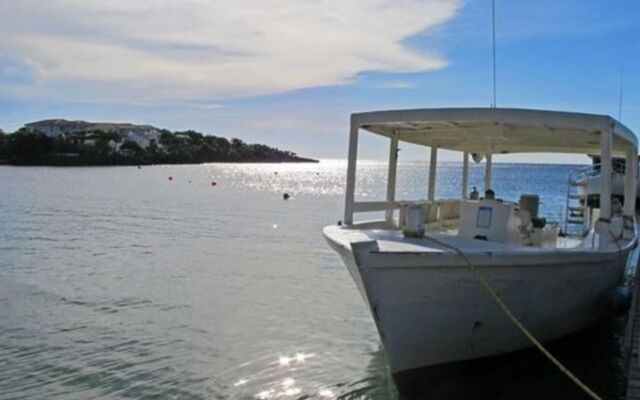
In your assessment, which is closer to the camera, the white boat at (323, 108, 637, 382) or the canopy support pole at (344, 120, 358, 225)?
the white boat at (323, 108, 637, 382)

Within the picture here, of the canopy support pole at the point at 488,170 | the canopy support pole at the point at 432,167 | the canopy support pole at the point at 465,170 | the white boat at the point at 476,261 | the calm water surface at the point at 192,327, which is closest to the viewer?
the white boat at the point at 476,261

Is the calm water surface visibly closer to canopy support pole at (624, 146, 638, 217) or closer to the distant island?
canopy support pole at (624, 146, 638, 217)

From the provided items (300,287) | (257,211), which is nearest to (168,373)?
(300,287)

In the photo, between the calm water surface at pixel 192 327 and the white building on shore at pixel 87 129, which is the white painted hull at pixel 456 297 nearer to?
the calm water surface at pixel 192 327

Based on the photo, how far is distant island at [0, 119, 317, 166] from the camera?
127375mm

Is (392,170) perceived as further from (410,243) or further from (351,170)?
(410,243)

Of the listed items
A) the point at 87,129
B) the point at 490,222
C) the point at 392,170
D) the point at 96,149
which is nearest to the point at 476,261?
the point at 490,222

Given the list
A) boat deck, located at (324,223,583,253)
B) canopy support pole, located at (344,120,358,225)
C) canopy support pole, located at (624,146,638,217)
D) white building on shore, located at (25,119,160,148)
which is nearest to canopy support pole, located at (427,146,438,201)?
canopy support pole, located at (344,120,358,225)

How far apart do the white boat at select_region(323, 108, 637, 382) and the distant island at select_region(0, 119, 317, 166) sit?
128 meters

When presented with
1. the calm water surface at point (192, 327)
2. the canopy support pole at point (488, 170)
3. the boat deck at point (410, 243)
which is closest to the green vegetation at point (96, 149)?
the calm water surface at point (192, 327)

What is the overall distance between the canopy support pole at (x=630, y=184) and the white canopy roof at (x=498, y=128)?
289 millimetres

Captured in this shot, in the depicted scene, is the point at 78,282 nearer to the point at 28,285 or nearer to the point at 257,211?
the point at 28,285

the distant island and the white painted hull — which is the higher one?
the distant island

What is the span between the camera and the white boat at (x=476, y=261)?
7.96 meters
